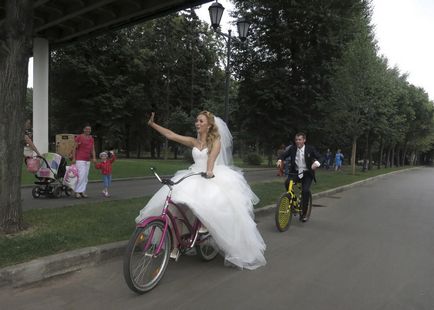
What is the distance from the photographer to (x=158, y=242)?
492 centimetres

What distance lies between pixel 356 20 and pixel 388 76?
13.4 feet

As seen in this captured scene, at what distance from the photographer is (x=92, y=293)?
15.4 feet

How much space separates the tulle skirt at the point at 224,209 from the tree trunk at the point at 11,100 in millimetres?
2109

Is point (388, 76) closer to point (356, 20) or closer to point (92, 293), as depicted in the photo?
point (356, 20)

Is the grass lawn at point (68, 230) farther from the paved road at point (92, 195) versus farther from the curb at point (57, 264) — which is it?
the paved road at point (92, 195)

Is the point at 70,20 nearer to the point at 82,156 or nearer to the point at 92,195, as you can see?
the point at 82,156

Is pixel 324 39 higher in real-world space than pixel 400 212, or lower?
higher

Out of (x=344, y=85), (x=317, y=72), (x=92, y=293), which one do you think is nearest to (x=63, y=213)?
(x=92, y=293)

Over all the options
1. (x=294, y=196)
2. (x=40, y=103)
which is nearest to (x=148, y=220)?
(x=294, y=196)

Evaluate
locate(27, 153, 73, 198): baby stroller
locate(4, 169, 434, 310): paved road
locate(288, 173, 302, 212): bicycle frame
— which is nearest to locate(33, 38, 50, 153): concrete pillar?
locate(27, 153, 73, 198): baby stroller

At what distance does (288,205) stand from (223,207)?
3481 mm

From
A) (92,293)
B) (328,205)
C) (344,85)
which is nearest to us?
(92,293)

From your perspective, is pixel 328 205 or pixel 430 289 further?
pixel 328 205

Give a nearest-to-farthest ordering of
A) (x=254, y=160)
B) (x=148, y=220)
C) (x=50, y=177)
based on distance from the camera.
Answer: (x=148, y=220) → (x=50, y=177) → (x=254, y=160)
